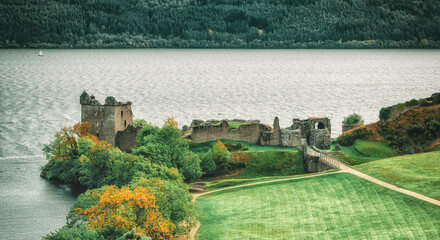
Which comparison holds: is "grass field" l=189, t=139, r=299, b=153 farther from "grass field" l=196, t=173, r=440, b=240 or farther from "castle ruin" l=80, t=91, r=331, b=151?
"grass field" l=196, t=173, r=440, b=240

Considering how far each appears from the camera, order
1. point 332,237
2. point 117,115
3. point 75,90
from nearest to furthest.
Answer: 1. point 332,237
2. point 117,115
3. point 75,90

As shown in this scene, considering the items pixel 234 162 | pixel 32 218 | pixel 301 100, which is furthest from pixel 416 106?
pixel 301 100

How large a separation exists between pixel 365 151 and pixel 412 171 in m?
13.2

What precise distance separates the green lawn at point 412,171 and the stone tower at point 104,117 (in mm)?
33212

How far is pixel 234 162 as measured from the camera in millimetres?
80312

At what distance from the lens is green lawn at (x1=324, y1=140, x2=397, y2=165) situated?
3095 inches

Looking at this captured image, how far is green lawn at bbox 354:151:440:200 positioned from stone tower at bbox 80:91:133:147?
109 ft

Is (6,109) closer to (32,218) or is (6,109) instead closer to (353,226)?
(32,218)

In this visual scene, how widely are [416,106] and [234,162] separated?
28.1 m

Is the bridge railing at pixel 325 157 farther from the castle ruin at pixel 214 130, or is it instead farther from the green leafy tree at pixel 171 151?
the green leafy tree at pixel 171 151

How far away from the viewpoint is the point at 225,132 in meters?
85.2

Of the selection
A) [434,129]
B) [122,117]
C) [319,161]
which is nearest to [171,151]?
[122,117]

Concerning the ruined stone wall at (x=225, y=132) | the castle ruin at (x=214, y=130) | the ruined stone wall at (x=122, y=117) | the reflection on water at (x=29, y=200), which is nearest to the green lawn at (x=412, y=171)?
the castle ruin at (x=214, y=130)

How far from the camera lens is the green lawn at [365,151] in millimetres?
78625
